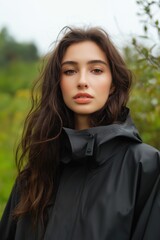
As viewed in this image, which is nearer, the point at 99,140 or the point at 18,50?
the point at 99,140

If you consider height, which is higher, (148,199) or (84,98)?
(84,98)

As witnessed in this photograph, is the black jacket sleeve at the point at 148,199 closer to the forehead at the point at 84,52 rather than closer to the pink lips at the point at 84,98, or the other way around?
the pink lips at the point at 84,98

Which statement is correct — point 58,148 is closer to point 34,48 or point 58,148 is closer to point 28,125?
point 28,125

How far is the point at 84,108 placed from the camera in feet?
8.50

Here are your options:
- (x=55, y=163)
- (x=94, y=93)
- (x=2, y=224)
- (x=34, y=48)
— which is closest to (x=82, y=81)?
(x=94, y=93)

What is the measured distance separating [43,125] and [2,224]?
26.8 inches

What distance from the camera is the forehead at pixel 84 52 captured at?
2.65m

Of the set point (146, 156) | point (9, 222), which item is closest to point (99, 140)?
point (146, 156)

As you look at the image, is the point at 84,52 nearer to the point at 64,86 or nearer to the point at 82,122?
the point at 64,86

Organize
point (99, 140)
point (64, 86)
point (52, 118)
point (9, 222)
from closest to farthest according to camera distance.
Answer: point (99, 140)
point (64, 86)
point (52, 118)
point (9, 222)

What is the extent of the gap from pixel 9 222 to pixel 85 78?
1.00 m

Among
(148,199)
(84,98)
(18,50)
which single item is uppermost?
(18,50)

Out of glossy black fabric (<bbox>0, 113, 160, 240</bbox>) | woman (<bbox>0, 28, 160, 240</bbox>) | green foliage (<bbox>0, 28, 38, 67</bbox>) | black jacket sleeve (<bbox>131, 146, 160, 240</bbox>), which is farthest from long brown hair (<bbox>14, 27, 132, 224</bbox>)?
green foliage (<bbox>0, 28, 38, 67</bbox>)

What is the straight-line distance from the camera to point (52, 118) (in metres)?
2.79
